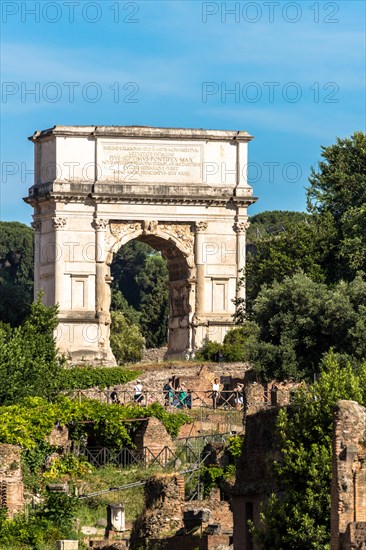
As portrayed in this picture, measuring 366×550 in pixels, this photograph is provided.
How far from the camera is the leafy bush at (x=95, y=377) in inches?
2837

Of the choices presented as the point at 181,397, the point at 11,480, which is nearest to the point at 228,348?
the point at 181,397

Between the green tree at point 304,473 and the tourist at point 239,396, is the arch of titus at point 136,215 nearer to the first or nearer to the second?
the tourist at point 239,396

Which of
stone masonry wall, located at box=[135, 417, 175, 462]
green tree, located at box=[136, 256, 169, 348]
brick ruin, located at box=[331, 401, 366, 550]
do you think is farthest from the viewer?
green tree, located at box=[136, 256, 169, 348]

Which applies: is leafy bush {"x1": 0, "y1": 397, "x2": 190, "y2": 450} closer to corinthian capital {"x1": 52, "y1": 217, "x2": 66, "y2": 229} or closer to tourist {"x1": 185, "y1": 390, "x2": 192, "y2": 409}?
tourist {"x1": 185, "y1": 390, "x2": 192, "y2": 409}

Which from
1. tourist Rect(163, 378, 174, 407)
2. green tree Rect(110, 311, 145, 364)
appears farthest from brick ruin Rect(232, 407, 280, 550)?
green tree Rect(110, 311, 145, 364)

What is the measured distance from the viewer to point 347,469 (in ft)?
104

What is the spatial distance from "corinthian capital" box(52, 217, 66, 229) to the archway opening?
3.04 metres

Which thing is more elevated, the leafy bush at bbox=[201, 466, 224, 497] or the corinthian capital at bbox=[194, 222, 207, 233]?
the corinthian capital at bbox=[194, 222, 207, 233]

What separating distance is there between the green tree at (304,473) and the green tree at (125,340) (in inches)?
2417

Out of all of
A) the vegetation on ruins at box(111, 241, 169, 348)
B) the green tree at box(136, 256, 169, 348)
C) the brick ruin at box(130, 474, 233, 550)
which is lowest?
the brick ruin at box(130, 474, 233, 550)

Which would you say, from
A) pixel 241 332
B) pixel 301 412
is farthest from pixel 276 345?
pixel 301 412

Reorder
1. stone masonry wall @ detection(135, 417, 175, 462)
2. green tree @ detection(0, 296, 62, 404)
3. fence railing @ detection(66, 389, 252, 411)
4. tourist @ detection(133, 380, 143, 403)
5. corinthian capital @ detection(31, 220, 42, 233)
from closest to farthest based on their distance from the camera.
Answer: stone masonry wall @ detection(135, 417, 175, 462), green tree @ detection(0, 296, 62, 404), fence railing @ detection(66, 389, 252, 411), tourist @ detection(133, 380, 143, 403), corinthian capital @ detection(31, 220, 42, 233)

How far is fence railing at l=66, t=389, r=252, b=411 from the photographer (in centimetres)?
6556

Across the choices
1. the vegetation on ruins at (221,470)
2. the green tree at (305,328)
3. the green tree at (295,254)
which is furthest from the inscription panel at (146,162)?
the vegetation on ruins at (221,470)
